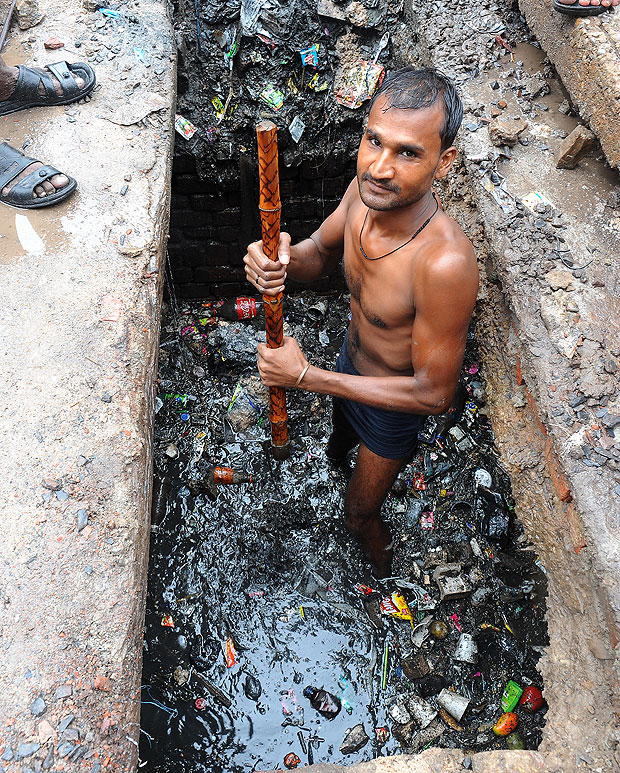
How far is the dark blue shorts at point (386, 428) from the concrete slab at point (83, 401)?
936 millimetres

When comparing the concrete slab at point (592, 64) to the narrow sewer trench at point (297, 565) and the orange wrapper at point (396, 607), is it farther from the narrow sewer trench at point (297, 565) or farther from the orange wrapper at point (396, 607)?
the orange wrapper at point (396, 607)

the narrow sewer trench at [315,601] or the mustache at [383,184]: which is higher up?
the mustache at [383,184]

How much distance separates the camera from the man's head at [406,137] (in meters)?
1.95

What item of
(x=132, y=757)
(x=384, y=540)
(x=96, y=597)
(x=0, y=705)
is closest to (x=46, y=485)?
(x=96, y=597)

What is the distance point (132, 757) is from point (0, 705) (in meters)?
0.38

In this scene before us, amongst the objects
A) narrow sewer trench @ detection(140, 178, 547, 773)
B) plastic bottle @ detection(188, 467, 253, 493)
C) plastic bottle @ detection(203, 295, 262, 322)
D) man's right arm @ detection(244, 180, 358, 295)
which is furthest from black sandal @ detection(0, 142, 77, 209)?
plastic bottle @ detection(203, 295, 262, 322)

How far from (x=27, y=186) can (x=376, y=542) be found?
7.93 feet

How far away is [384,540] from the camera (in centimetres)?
321

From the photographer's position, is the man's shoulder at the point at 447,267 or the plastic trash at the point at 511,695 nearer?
the man's shoulder at the point at 447,267

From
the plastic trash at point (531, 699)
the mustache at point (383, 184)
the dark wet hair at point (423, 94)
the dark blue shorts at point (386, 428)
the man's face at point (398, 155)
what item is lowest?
the plastic trash at point (531, 699)

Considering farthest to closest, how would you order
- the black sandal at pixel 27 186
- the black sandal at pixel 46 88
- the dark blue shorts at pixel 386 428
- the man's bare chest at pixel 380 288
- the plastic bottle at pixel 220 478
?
the plastic bottle at pixel 220 478, the black sandal at pixel 46 88, the black sandal at pixel 27 186, the dark blue shorts at pixel 386 428, the man's bare chest at pixel 380 288

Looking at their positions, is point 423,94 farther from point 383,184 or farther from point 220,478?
point 220,478

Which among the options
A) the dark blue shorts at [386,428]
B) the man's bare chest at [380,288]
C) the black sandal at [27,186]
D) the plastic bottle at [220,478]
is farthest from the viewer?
the plastic bottle at [220,478]

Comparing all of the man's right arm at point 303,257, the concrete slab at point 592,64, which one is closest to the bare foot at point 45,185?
the man's right arm at point 303,257
